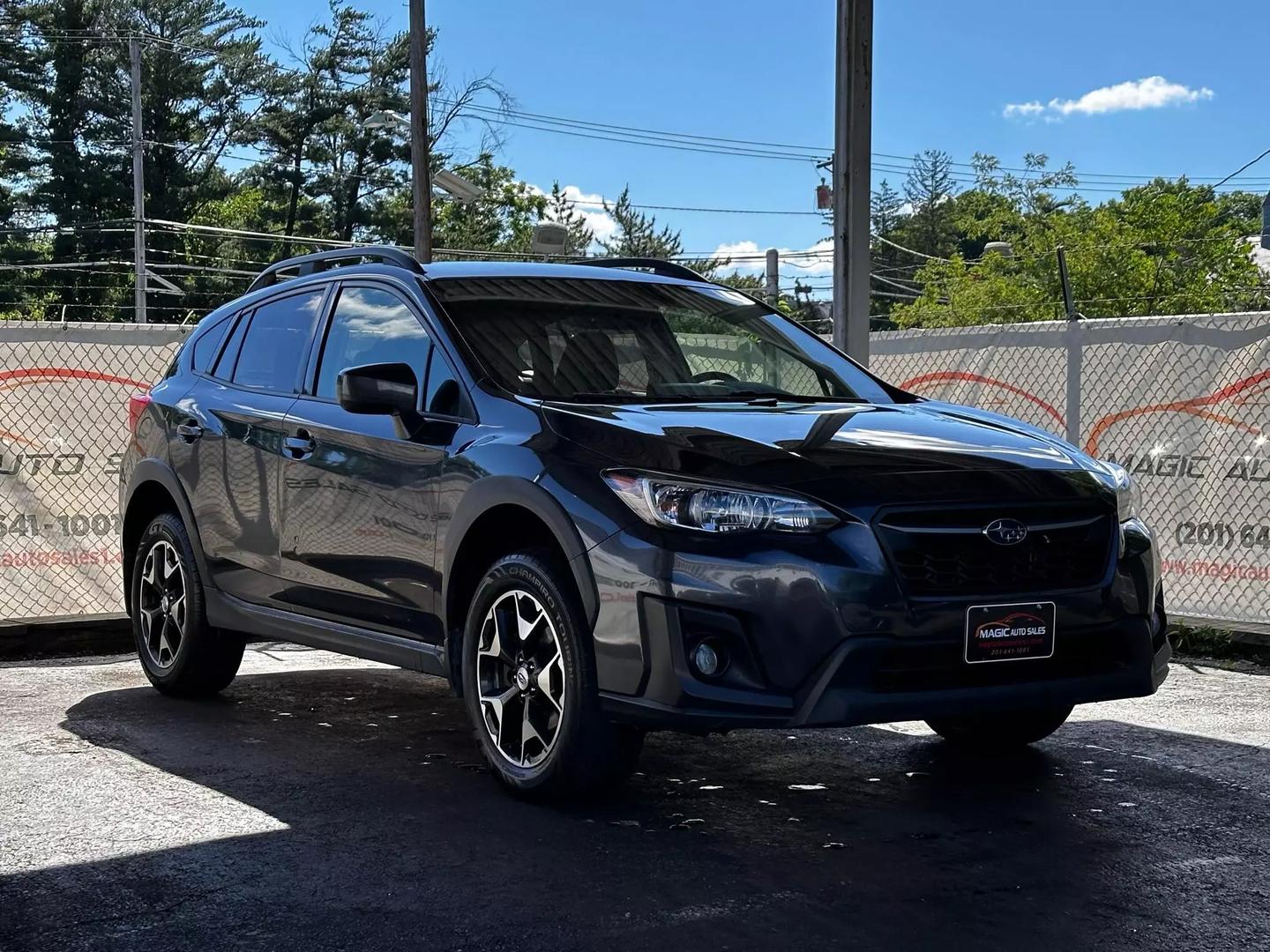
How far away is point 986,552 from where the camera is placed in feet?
15.2

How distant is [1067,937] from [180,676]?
174 inches

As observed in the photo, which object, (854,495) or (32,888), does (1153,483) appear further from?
(32,888)

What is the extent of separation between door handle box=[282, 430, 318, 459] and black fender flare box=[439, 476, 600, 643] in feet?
3.31

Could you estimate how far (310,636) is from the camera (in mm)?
6160

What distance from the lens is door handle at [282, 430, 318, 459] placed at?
241 inches

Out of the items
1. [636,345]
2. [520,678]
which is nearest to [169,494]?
[636,345]

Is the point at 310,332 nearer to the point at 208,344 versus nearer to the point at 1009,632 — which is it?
the point at 208,344

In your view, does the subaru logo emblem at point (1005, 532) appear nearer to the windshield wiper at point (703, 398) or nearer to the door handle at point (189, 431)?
the windshield wiper at point (703, 398)

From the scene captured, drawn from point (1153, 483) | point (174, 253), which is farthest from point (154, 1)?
point (1153, 483)

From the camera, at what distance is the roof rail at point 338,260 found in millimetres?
6184

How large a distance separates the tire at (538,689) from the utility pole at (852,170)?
4.25 metres

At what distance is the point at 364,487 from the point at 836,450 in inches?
71.8

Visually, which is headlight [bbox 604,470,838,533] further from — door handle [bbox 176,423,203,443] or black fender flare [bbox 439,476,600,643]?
door handle [bbox 176,423,203,443]

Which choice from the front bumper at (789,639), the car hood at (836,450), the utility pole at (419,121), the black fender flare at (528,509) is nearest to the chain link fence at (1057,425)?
the car hood at (836,450)
